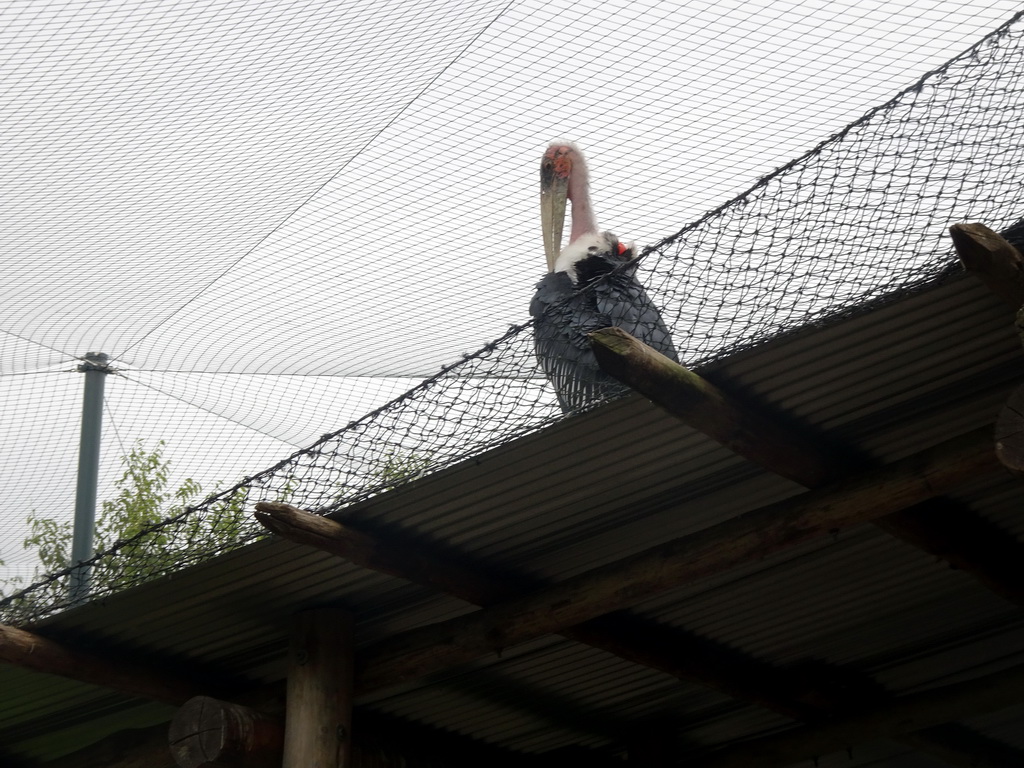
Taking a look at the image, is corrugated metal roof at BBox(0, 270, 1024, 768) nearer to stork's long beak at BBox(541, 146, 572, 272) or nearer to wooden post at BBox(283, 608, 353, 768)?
wooden post at BBox(283, 608, 353, 768)

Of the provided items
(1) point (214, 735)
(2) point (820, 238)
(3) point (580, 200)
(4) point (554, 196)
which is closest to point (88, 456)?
(4) point (554, 196)

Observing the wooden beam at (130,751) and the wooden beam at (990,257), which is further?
the wooden beam at (130,751)

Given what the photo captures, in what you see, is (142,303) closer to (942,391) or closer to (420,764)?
(420,764)

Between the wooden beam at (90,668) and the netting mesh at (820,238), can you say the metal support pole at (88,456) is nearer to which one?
the wooden beam at (90,668)

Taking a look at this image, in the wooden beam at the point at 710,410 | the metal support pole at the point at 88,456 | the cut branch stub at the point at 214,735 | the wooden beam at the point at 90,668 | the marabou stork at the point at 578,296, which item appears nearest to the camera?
the wooden beam at the point at 710,410

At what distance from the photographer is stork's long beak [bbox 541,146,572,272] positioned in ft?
25.2

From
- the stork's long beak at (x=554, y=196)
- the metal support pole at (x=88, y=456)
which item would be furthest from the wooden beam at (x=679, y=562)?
the stork's long beak at (x=554, y=196)

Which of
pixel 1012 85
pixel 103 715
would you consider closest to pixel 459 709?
pixel 103 715

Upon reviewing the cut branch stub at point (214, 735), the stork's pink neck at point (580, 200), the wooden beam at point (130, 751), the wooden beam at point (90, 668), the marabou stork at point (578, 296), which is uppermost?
the stork's pink neck at point (580, 200)

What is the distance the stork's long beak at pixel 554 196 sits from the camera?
767cm

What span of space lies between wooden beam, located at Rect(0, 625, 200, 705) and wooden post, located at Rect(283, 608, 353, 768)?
65 cm

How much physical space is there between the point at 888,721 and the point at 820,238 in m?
2.58

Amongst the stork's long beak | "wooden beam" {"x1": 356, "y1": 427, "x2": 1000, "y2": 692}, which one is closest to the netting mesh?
"wooden beam" {"x1": 356, "y1": 427, "x2": 1000, "y2": 692}

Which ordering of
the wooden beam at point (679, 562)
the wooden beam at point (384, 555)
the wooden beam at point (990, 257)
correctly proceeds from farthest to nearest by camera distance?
the wooden beam at point (384, 555) < the wooden beam at point (679, 562) < the wooden beam at point (990, 257)
